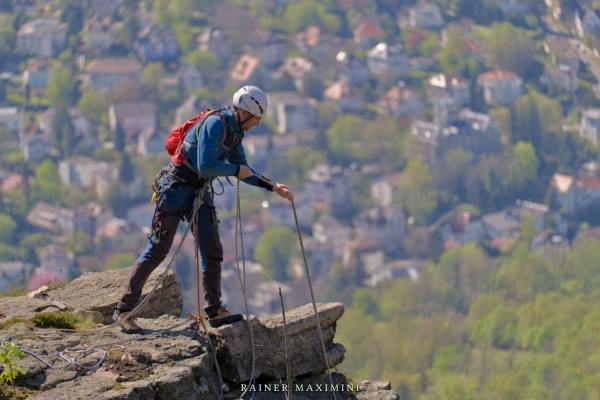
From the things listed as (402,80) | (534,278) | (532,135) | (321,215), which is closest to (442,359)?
(534,278)

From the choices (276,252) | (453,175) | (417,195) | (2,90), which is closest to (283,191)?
(276,252)

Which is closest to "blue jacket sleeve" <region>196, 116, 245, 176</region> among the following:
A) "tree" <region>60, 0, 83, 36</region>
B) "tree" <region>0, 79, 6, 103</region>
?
"tree" <region>0, 79, 6, 103</region>

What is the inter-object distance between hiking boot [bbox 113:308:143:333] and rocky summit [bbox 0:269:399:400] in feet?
0.16

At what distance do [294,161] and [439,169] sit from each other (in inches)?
422

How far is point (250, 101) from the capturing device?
6363 millimetres

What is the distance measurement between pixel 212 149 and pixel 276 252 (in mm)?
69829

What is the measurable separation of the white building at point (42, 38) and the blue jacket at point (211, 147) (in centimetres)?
10124

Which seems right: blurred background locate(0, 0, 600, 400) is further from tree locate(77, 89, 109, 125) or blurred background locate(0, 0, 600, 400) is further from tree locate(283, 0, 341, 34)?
tree locate(283, 0, 341, 34)

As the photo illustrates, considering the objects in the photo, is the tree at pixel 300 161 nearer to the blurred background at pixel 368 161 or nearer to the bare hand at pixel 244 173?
the blurred background at pixel 368 161

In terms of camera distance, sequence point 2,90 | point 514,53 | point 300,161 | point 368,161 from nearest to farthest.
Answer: point 300,161 → point 368,161 → point 2,90 → point 514,53

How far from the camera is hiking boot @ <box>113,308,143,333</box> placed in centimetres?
636

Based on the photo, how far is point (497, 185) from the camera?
87.5 m

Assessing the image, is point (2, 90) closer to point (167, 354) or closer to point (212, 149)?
point (212, 149)

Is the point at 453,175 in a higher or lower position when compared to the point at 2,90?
lower
